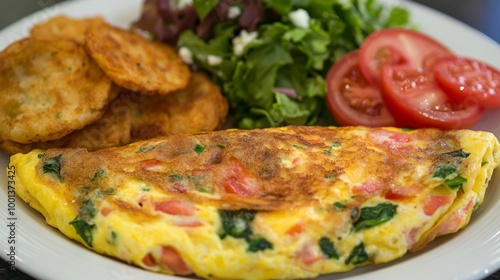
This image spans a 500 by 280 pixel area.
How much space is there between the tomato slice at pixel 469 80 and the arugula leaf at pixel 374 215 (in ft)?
3.82

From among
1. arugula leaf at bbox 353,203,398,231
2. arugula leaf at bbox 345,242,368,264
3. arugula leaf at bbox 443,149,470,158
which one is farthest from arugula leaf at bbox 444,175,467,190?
arugula leaf at bbox 345,242,368,264

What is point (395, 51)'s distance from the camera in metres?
3.67

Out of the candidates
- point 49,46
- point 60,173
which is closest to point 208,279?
point 60,173

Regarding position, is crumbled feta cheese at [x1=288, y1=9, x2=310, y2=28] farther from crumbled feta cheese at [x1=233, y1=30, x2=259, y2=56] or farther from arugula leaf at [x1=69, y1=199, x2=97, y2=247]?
arugula leaf at [x1=69, y1=199, x2=97, y2=247]

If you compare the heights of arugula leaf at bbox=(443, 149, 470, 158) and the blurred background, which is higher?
arugula leaf at bbox=(443, 149, 470, 158)

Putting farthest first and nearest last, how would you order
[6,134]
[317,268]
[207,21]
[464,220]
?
[207,21] → [6,134] → [464,220] → [317,268]

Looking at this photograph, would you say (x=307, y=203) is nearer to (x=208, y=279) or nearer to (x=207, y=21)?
(x=208, y=279)

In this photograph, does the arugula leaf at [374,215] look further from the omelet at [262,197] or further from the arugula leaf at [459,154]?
the arugula leaf at [459,154]

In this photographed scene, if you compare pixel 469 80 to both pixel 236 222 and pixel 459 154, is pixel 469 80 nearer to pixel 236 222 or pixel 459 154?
pixel 459 154

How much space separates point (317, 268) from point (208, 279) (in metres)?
0.44

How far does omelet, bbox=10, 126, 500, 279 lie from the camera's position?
225cm

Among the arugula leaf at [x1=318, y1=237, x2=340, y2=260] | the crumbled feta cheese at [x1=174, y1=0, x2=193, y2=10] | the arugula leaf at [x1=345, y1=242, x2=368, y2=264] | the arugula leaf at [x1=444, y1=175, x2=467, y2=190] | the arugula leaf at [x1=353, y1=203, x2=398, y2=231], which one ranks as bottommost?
the arugula leaf at [x1=345, y1=242, x2=368, y2=264]

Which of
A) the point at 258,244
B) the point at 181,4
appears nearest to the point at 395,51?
the point at 181,4

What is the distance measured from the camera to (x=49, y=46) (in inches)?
135
